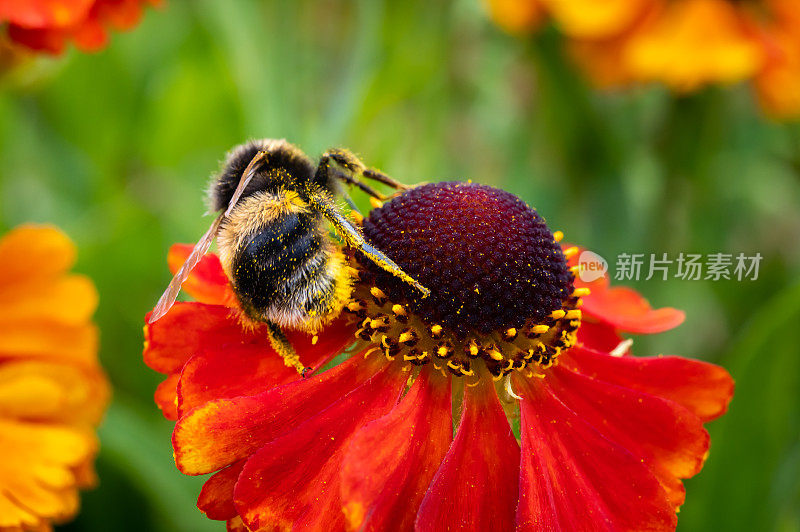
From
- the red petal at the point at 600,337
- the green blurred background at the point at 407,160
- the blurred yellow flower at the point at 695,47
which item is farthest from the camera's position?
the blurred yellow flower at the point at 695,47

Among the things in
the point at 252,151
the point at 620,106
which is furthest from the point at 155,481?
the point at 620,106

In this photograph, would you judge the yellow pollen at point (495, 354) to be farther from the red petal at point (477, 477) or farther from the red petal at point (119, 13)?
the red petal at point (119, 13)

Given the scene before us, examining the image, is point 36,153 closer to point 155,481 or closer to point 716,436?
point 155,481

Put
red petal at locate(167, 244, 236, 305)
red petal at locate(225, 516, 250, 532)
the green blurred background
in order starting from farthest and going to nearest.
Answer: the green blurred background
red petal at locate(167, 244, 236, 305)
red petal at locate(225, 516, 250, 532)

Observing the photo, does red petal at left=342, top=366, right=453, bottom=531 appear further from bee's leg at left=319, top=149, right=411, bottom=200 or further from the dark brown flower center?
bee's leg at left=319, top=149, right=411, bottom=200

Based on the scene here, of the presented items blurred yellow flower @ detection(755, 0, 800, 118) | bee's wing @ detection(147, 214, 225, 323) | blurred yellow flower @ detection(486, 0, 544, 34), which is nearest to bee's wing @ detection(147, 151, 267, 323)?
bee's wing @ detection(147, 214, 225, 323)

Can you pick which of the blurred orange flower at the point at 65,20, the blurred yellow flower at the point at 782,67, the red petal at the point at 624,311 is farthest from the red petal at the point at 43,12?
the blurred yellow flower at the point at 782,67
